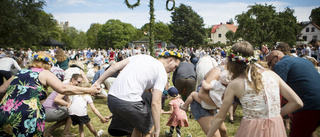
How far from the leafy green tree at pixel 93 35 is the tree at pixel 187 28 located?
35737 millimetres

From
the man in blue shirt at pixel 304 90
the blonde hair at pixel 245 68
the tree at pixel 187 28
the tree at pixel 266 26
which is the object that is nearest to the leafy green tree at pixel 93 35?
the tree at pixel 187 28

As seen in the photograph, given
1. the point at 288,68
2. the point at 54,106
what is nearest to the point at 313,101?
the point at 288,68

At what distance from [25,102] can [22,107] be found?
68 millimetres

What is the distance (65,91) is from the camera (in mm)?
2807

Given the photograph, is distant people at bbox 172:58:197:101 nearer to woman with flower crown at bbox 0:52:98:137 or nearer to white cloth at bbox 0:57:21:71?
woman with flower crown at bbox 0:52:98:137

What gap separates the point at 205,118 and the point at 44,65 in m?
2.58

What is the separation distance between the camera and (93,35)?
288 feet

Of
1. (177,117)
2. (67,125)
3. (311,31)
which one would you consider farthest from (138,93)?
(311,31)

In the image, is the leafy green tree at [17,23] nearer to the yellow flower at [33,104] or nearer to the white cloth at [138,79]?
the yellow flower at [33,104]

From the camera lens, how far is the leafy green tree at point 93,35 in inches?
3209

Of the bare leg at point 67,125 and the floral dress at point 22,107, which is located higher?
the floral dress at point 22,107

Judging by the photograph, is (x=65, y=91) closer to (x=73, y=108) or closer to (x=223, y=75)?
(x=73, y=108)

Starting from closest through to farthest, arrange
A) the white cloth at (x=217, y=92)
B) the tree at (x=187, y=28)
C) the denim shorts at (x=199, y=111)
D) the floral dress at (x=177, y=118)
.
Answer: the white cloth at (x=217, y=92), the denim shorts at (x=199, y=111), the floral dress at (x=177, y=118), the tree at (x=187, y=28)

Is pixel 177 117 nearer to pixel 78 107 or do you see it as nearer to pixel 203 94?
pixel 203 94
